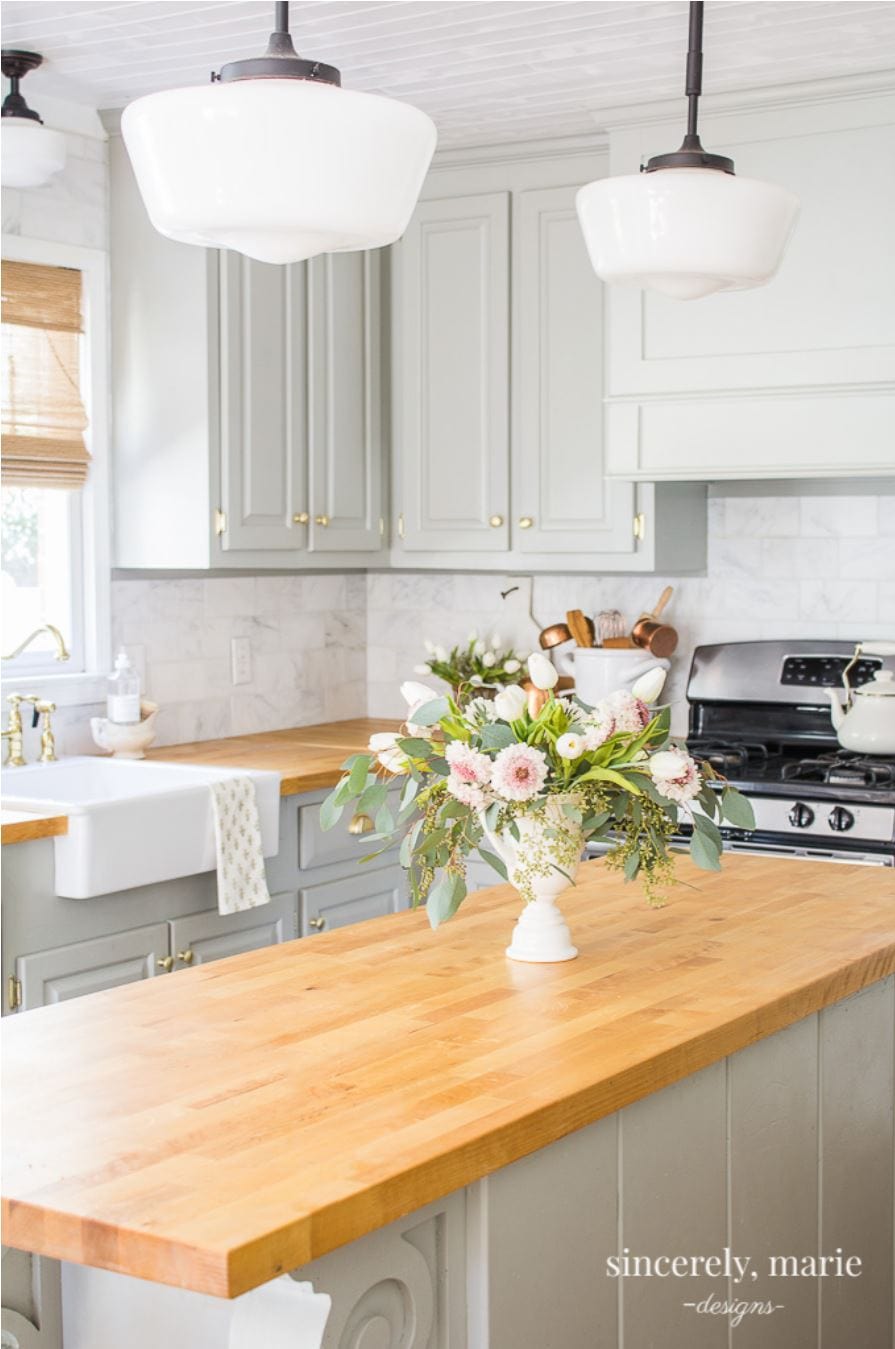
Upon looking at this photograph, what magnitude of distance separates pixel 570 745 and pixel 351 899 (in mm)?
2057

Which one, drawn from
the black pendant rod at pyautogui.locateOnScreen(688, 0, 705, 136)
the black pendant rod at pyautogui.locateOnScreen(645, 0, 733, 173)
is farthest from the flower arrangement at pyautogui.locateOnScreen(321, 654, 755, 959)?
the black pendant rod at pyautogui.locateOnScreen(688, 0, 705, 136)

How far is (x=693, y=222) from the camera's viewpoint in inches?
80.6

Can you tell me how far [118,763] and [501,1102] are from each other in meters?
2.48

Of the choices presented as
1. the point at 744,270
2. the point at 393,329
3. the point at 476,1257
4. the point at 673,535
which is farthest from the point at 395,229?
the point at 393,329

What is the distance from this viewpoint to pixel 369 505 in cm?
471

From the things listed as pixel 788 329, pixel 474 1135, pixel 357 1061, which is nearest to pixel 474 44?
pixel 788 329

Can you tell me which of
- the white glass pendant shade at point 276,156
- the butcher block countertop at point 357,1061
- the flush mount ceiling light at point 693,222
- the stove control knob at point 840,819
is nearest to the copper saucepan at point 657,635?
the stove control knob at point 840,819

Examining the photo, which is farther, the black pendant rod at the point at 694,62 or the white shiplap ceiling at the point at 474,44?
the white shiplap ceiling at the point at 474,44

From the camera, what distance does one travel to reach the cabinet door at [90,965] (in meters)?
3.29

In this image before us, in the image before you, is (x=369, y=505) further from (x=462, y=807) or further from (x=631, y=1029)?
(x=631, y=1029)

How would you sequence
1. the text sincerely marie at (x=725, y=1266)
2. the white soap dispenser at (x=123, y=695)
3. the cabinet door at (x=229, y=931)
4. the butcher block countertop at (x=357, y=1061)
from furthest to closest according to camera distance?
1. the white soap dispenser at (x=123, y=695)
2. the cabinet door at (x=229, y=931)
3. the text sincerely marie at (x=725, y=1266)
4. the butcher block countertop at (x=357, y=1061)

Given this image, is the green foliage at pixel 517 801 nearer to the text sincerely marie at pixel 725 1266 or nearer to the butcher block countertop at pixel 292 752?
the text sincerely marie at pixel 725 1266

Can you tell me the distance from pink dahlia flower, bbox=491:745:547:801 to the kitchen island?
0.26 m

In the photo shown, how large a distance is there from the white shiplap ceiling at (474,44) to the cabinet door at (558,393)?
1.31 ft
